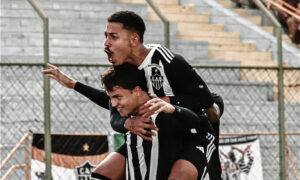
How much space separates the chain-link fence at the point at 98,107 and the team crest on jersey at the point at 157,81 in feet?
13.1

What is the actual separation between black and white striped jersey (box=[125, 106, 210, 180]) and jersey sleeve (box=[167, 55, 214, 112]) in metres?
0.18

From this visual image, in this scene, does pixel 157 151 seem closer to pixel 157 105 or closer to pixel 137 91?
pixel 137 91

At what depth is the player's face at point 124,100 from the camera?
21.5ft

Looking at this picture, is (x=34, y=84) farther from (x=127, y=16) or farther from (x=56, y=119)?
(x=127, y=16)

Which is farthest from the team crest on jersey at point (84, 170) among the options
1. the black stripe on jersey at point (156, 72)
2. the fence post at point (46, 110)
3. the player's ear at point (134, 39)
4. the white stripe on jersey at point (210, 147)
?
the player's ear at point (134, 39)

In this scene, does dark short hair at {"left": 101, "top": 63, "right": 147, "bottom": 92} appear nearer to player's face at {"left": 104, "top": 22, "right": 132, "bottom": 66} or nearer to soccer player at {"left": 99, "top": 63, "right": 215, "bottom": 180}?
soccer player at {"left": 99, "top": 63, "right": 215, "bottom": 180}

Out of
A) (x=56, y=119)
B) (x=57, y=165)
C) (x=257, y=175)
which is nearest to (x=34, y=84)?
(x=56, y=119)

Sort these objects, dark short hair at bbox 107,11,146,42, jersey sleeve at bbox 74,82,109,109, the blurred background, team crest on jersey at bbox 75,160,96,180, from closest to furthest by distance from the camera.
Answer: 1. dark short hair at bbox 107,11,146,42
2. jersey sleeve at bbox 74,82,109,109
3. team crest on jersey at bbox 75,160,96,180
4. the blurred background

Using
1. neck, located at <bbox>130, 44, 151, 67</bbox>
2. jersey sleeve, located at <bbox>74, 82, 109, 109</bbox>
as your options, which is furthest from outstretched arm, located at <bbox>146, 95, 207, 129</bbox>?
jersey sleeve, located at <bbox>74, 82, 109, 109</bbox>

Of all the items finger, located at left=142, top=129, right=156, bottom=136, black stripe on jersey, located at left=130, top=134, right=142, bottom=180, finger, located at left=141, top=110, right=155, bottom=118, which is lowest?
black stripe on jersey, located at left=130, top=134, right=142, bottom=180

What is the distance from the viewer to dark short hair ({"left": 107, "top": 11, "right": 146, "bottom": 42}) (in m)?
6.67

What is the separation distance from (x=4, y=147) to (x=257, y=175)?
Answer: 3.23m

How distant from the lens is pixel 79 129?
38.0ft

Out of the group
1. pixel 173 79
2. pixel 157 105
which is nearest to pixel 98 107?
pixel 173 79
